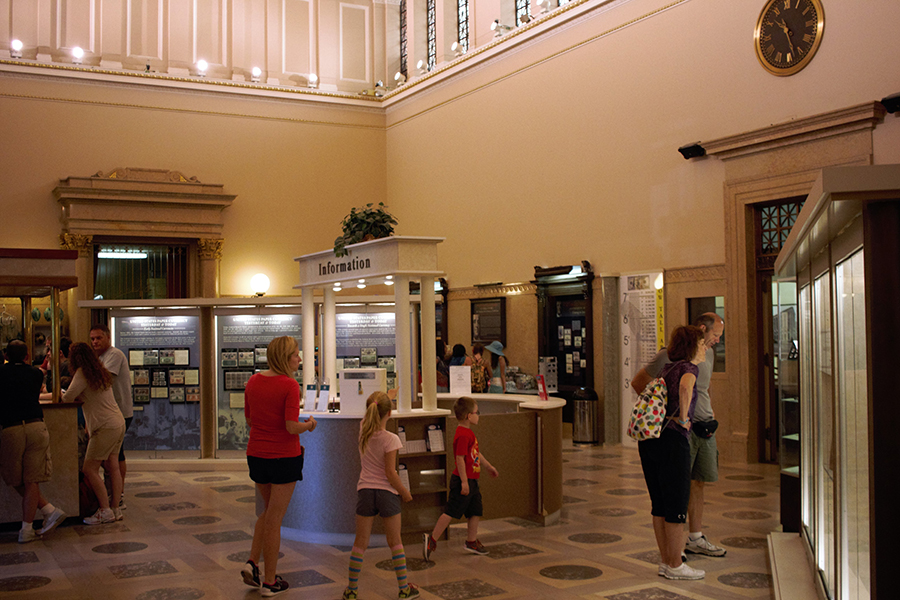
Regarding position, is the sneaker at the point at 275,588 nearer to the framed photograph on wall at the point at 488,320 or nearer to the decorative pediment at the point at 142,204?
the framed photograph on wall at the point at 488,320

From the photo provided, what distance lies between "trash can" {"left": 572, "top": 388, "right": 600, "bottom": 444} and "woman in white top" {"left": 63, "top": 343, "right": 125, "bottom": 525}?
6.70 m

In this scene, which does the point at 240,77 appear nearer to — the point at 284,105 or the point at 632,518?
the point at 284,105

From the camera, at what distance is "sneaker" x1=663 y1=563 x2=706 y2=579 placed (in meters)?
5.47

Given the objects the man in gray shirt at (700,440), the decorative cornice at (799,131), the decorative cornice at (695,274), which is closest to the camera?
the man in gray shirt at (700,440)

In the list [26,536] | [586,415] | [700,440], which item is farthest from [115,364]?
[586,415]

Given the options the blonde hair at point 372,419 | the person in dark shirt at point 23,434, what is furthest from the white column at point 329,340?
the blonde hair at point 372,419

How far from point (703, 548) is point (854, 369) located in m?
3.04

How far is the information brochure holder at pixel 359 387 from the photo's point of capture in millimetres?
6828

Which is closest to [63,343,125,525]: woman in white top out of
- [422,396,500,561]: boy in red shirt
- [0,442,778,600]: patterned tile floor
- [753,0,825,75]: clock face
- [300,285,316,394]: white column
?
[0,442,778,600]: patterned tile floor

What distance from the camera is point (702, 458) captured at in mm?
6031

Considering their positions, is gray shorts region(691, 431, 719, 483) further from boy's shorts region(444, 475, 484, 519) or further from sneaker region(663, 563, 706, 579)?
boy's shorts region(444, 475, 484, 519)

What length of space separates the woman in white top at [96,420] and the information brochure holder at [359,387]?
239 cm

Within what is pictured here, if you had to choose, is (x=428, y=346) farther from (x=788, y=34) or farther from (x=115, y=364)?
(x=788, y=34)

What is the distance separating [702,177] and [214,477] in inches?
284
